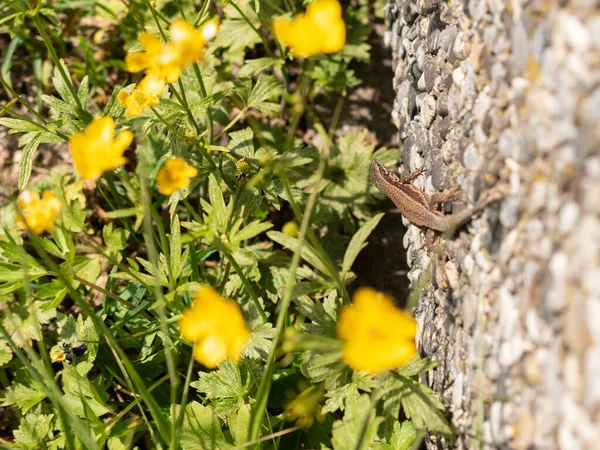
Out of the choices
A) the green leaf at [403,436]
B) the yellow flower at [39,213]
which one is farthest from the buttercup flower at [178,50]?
the green leaf at [403,436]

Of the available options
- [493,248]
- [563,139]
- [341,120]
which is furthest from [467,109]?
[341,120]

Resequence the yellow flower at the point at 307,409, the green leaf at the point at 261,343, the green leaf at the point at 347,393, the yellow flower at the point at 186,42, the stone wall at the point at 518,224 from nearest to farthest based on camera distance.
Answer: the stone wall at the point at 518,224
the yellow flower at the point at 186,42
the green leaf at the point at 347,393
the yellow flower at the point at 307,409
the green leaf at the point at 261,343

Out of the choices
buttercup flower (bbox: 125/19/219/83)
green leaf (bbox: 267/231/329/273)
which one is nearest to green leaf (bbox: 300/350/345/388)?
green leaf (bbox: 267/231/329/273)

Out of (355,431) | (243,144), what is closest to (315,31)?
(243,144)

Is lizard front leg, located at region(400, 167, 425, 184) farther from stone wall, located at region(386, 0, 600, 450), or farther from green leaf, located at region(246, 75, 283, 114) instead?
green leaf, located at region(246, 75, 283, 114)

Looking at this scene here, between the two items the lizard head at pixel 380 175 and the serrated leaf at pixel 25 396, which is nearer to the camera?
the serrated leaf at pixel 25 396

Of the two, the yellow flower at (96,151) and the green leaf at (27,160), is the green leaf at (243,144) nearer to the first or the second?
the green leaf at (27,160)

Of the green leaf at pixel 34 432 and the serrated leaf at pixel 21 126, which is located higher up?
the serrated leaf at pixel 21 126

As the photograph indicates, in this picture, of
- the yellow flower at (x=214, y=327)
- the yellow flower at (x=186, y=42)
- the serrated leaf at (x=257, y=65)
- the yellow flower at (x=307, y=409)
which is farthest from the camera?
the serrated leaf at (x=257, y=65)
